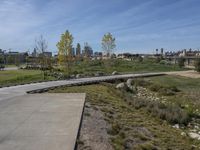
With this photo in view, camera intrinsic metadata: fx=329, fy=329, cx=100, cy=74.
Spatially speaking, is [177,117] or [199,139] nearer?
[199,139]

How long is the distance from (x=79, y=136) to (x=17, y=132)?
82.1 inches

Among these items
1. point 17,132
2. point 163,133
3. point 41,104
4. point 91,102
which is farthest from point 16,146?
point 91,102

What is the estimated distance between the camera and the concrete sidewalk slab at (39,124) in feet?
31.5

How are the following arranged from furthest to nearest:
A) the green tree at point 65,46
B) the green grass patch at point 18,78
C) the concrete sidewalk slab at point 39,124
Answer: the green tree at point 65,46
the green grass patch at point 18,78
the concrete sidewalk slab at point 39,124

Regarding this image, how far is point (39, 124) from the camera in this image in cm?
1216

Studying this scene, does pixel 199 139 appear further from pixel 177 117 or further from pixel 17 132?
pixel 17 132

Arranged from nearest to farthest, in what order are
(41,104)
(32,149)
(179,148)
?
(32,149)
(179,148)
(41,104)

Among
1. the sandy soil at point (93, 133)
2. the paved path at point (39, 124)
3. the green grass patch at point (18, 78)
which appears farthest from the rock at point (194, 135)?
the green grass patch at point (18, 78)

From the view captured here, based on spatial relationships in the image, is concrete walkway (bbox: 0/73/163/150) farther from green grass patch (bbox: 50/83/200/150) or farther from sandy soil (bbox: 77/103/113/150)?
green grass patch (bbox: 50/83/200/150)

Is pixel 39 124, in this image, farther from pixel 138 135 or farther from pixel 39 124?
pixel 138 135

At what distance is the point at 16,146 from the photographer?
30.7 feet

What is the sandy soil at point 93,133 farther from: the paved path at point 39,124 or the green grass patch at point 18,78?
the green grass patch at point 18,78

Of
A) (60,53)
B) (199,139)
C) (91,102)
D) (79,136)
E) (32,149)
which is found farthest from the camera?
(60,53)

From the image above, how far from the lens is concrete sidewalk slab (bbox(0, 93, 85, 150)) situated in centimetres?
961
